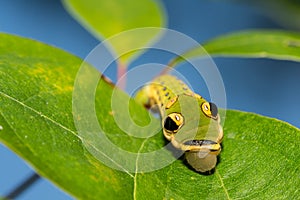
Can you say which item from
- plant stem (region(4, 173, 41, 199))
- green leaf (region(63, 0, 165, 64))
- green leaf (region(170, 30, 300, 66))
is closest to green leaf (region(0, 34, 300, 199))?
plant stem (region(4, 173, 41, 199))

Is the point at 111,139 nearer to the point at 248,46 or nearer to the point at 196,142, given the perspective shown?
the point at 196,142

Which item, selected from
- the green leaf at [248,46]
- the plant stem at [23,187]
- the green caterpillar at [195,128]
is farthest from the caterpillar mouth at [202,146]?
the green leaf at [248,46]

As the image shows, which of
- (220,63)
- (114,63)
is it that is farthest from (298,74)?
(114,63)

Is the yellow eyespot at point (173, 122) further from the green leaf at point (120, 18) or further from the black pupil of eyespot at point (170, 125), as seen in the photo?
the green leaf at point (120, 18)

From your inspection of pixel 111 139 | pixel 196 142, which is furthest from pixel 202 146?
pixel 111 139

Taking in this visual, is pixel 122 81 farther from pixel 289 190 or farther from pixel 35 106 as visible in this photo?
pixel 289 190

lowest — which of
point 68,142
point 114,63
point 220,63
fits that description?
point 220,63
